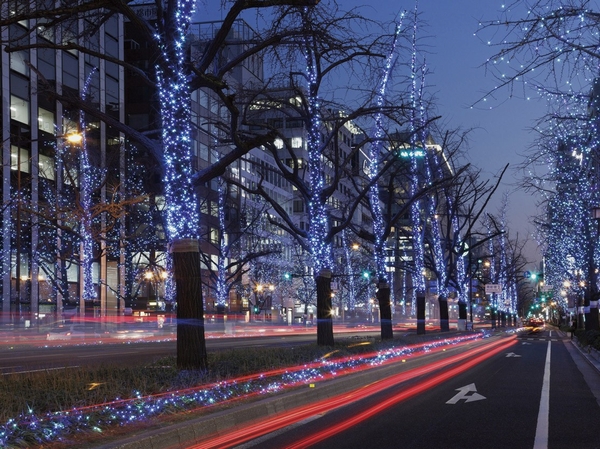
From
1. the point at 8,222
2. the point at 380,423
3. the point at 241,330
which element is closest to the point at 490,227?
the point at 241,330

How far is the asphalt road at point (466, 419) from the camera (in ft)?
34.8

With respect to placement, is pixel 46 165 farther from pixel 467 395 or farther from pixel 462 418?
pixel 462 418

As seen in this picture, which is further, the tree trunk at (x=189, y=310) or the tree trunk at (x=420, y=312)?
the tree trunk at (x=420, y=312)

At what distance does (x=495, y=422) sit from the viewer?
1255 cm

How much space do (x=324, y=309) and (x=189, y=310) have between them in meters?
10.2

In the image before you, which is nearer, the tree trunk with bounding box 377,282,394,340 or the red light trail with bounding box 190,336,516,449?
the red light trail with bounding box 190,336,516,449

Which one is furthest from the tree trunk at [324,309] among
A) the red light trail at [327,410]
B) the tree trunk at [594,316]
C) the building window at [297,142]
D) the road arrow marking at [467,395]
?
the building window at [297,142]

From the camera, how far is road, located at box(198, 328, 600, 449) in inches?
419

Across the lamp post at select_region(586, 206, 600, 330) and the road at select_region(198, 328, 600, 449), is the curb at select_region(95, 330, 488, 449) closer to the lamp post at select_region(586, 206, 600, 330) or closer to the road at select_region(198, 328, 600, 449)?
the road at select_region(198, 328, 600, 449)

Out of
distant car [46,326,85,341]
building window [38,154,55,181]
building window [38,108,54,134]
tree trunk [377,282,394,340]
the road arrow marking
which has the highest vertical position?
building window [38,108,54,134]

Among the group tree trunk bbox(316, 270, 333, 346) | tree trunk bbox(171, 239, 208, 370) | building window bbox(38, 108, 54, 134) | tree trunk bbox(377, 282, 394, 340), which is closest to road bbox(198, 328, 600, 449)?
tree trunk bbox(171, 239, 208, 370)

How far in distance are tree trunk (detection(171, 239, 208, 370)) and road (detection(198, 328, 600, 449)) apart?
2.52m

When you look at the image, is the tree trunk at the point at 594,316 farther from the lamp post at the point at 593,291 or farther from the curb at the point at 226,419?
the curb at the point at 226,419

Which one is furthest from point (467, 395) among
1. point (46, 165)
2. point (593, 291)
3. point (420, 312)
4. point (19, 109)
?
point (46, 165)
